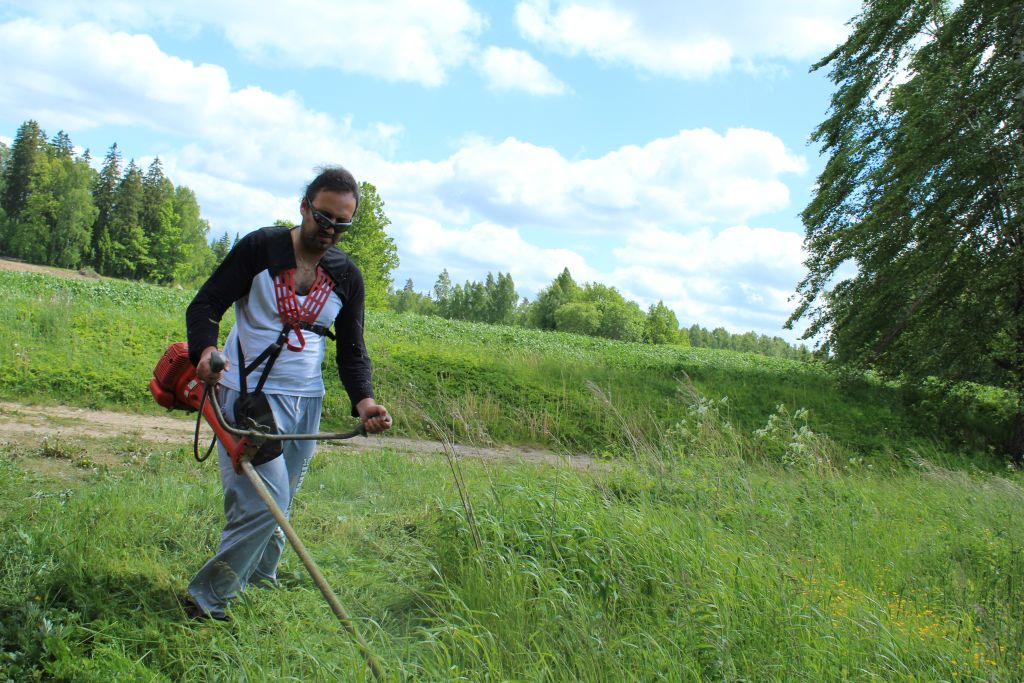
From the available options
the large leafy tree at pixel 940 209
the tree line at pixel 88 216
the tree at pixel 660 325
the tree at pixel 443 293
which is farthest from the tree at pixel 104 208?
the large leafy tree at pixel 940 209

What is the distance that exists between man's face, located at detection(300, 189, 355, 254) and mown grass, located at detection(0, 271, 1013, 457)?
6543 millimetres

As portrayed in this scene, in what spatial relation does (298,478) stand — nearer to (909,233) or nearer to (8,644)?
(8,644)

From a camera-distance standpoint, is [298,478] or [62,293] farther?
[62,293]

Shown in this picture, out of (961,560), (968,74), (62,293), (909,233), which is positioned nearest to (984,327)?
(909,233)

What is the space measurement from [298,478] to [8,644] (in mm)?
1376

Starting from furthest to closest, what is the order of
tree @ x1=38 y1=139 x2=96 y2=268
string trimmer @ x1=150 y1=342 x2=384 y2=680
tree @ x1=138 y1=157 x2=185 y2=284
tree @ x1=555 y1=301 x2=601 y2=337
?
tree @ x1=555 y1=301 x2=601 y2=337 < tree @ x1=138 y1=157 x2=185 y2=284 < tree @ x1=38 y1=139 x2=96 y2=268 < string trimmer @ x1=150 y1=342 x2=384 y2=680

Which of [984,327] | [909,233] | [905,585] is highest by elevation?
[909,233]

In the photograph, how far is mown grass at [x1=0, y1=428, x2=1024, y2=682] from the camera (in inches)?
116

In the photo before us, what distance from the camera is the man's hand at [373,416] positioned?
313 centimetres

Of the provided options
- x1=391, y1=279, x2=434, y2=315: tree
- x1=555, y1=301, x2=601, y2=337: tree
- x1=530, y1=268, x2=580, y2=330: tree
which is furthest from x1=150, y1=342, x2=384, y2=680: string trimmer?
x1=391, y1=279, x2=434, y2=315: tree

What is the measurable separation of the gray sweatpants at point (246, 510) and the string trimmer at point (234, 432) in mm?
132

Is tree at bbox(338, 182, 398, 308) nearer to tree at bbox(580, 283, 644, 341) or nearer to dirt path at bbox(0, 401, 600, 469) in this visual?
dirt path at bbox(0, 401, 600, 469)

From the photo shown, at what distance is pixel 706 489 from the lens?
17.5ft

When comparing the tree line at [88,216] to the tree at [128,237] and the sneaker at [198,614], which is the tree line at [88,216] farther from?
the sneaker at [198,614]
